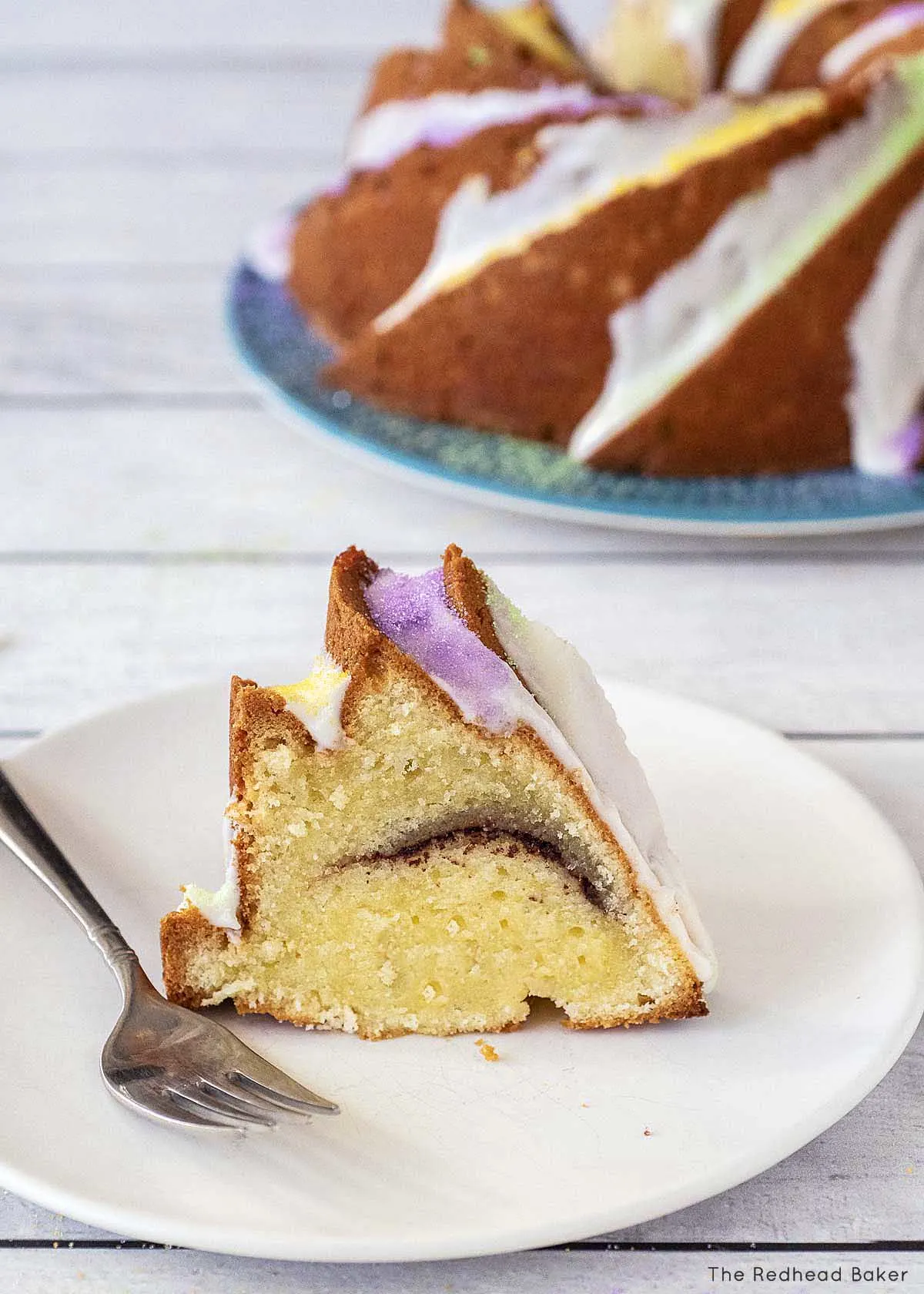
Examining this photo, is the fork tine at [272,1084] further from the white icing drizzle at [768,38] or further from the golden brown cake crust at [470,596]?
the white icing drizzle at [768,38]

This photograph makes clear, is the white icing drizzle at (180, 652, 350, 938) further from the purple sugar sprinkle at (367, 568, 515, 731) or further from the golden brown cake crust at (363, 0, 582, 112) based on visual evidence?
the golden brown cake crust at (363, 0, 582, 112)

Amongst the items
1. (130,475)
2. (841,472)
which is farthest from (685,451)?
(130,475)

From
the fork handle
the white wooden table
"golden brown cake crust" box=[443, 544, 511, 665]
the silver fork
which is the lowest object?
the white wooden table

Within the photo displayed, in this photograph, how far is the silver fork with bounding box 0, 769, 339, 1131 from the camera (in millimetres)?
780

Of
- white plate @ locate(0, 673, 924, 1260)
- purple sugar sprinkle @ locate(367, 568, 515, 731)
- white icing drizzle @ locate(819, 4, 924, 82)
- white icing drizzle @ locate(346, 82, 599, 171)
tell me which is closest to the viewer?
white plate @ locate(0, 673, 924, 1260)

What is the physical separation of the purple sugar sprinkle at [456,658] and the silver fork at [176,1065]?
211mm

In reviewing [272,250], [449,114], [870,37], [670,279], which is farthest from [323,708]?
[870,37]

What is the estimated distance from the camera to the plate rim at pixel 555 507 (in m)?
1.43

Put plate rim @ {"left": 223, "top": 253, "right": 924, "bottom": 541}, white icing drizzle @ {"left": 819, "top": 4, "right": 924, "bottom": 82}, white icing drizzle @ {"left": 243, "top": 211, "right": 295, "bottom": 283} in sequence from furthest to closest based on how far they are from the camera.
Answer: white icing drizzle @ {"left": 243, "top": 211, "right": 295, "bottom": 283}, white icing drizzle @ {"left": 819, "top": 4, "right": 924, "bottom": 82}, plate rim @ {"left": 223, "top": 253, "right": 924, "bottom": 541}

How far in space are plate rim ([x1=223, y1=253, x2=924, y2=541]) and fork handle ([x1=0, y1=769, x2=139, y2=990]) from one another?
59cm

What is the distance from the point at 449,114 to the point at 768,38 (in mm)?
434

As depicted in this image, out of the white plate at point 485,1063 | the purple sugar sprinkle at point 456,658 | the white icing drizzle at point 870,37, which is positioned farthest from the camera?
the white icing drizzle at point 870,37

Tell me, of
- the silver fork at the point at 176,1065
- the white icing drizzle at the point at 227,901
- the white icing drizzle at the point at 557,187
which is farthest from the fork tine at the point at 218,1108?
the white icing drizzle at the point at 557,187

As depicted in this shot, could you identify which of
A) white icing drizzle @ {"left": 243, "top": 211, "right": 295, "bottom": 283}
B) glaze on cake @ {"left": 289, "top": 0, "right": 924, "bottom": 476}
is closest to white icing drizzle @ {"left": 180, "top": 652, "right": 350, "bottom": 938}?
glaze on cake @ {"left": 289, "top": 0, "right": 924, "bottom": 476}
